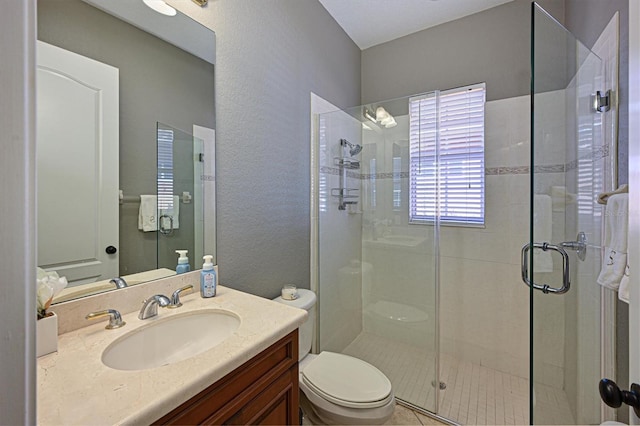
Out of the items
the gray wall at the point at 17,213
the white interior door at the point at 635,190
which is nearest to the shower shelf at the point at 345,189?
the white interior door at the point at 635,190

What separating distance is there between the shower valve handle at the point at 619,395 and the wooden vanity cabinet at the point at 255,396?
2.70ft

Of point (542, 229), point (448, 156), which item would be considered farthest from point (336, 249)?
point (542, 229)

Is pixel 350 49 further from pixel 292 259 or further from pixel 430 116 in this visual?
pixel 292 259

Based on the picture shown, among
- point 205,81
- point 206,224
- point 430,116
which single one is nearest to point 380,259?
point 430,116

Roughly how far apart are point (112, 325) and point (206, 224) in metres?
0.53

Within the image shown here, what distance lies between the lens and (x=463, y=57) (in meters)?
2.30

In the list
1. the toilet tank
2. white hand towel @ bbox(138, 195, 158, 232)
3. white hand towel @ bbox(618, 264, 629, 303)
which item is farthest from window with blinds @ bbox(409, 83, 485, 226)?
white hand towel @ bbox(138, 195, 158, 232)

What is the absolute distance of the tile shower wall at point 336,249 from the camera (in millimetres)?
2193

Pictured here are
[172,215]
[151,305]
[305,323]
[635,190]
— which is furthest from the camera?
[305,323]

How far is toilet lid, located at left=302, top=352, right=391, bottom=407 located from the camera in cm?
132

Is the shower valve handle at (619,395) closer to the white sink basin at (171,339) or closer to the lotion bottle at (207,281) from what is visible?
the white sink basin at (171,339)

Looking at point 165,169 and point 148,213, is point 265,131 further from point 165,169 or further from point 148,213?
point 148,213

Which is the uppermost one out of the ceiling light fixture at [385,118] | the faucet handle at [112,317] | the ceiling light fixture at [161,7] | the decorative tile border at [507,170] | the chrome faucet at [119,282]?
the ceiling light fixture at [161,7]

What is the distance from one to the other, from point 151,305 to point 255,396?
0.50 metres
